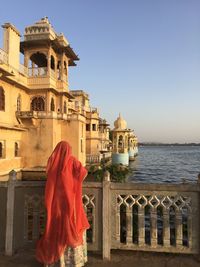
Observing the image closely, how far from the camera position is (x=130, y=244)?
4238 millimetres

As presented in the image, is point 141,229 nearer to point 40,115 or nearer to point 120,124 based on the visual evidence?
point 40,115

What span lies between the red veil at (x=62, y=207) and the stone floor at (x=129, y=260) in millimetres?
609

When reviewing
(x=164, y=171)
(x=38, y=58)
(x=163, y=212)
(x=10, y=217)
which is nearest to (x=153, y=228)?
(x=163, y=212)

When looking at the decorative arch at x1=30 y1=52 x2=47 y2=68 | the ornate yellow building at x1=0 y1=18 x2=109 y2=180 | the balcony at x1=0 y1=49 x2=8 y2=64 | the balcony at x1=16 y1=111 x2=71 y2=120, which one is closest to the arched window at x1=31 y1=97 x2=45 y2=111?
the ornate yellow building at x1=0 y1=18 x2=109 y2=180

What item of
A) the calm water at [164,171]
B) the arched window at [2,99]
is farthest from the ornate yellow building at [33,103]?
the calm water at [164,171]

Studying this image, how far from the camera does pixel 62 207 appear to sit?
3.62 m

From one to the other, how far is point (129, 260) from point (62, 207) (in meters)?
1.53

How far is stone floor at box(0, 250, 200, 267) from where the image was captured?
394 centimetres

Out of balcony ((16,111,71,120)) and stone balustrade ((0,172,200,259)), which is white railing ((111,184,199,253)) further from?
balcony ((16,111,71,120))

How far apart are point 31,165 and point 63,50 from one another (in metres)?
11.3

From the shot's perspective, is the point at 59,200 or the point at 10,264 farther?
the point at 10,264

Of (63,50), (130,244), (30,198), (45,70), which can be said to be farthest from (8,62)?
(130,244)

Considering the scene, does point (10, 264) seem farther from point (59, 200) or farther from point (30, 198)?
point (59, 200)

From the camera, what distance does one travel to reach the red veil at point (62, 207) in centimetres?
354
